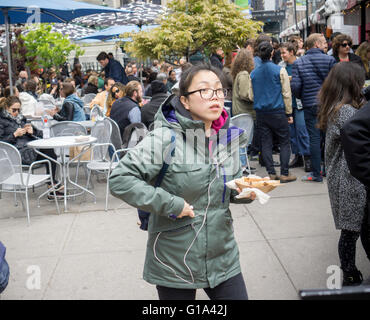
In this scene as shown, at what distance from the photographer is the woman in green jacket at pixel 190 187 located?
91.0 inches

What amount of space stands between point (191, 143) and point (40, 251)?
338 centimetres

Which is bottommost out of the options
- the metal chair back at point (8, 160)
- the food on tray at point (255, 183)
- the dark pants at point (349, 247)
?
the dark pants at point (349, 247)

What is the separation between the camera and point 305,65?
22.7 ft

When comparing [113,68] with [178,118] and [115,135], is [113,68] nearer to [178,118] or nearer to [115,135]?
[115,135]

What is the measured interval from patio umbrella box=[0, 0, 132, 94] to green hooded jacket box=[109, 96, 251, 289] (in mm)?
6631

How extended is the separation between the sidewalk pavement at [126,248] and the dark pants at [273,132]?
45 centimetres

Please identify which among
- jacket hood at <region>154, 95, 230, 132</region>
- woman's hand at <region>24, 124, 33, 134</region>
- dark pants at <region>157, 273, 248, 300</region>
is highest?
jacket hood at <region>154, 95, 230, 132</region>

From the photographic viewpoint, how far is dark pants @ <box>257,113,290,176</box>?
23.4 ft

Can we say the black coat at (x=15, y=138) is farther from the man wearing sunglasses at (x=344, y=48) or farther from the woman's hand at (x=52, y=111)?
the man wearing sunglasses at (x=344, y=48)

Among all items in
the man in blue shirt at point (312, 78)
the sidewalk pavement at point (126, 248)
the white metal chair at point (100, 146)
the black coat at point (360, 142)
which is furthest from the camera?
the white metal chair at point (100, 146)

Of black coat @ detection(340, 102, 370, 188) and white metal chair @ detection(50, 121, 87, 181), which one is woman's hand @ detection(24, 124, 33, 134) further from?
black coat @ detection(340, 102, 370, 188)

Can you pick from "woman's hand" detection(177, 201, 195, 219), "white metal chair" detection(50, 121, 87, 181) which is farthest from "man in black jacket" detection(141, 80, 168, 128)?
"woman's hand" detection(177, 201, 195, 219)

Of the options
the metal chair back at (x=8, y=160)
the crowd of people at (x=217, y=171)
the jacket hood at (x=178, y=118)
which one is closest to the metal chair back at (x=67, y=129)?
the crowd of people at (x=217, y=171)
